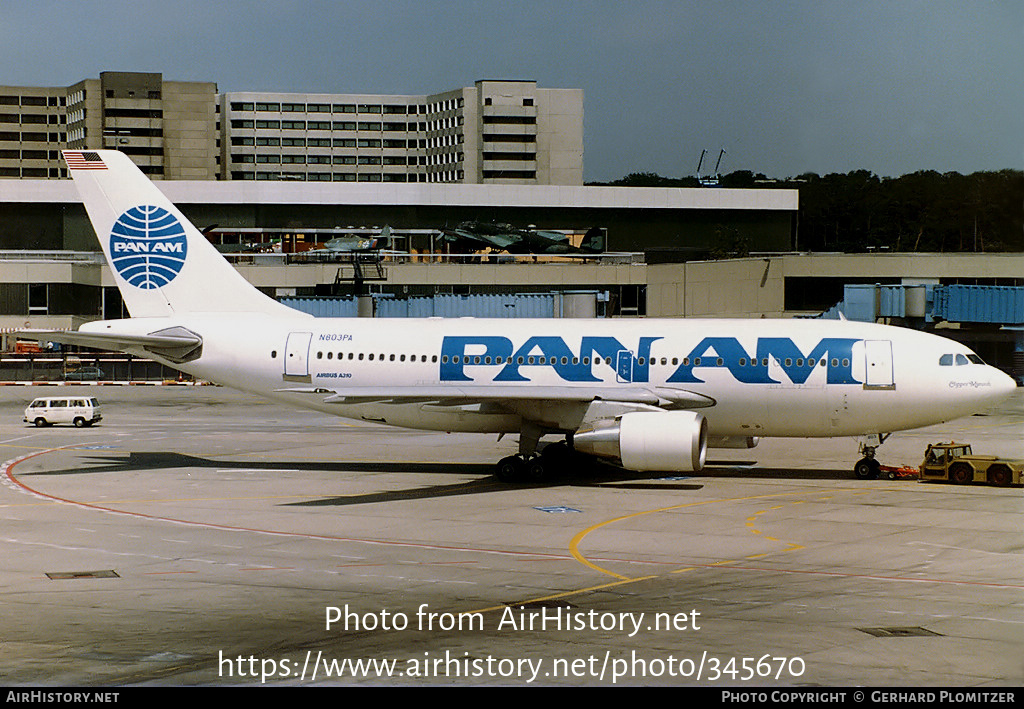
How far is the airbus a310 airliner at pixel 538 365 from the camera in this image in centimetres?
4259

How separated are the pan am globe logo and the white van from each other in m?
18.5

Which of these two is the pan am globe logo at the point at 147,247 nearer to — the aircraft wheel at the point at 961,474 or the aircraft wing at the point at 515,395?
the aircraft wing at the point at 515,395

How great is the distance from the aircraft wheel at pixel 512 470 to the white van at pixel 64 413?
3077 cm

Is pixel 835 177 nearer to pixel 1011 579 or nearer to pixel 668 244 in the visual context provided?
pixel 668 244

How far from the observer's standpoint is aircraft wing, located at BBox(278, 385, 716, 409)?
4069cm

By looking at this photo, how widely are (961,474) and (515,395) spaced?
15761 millimetres

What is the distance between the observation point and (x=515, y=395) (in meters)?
42.3

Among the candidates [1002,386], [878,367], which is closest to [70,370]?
[878,367]

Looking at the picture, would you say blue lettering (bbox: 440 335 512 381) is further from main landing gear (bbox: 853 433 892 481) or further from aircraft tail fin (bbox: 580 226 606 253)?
aircraft tail fin (bbox: 580 226 606 253)

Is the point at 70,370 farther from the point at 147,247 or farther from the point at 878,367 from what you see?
the point at 878,367

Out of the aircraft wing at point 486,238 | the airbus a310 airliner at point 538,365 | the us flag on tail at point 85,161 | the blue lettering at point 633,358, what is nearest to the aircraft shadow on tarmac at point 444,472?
the airbus a310 airliner at point 538,365

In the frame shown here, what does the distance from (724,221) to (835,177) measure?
46.6 m

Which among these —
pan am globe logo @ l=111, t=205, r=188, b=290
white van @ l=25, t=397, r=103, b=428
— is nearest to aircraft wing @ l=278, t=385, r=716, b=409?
pan am globe logo @ l=111, t=205, r=188, b=290
